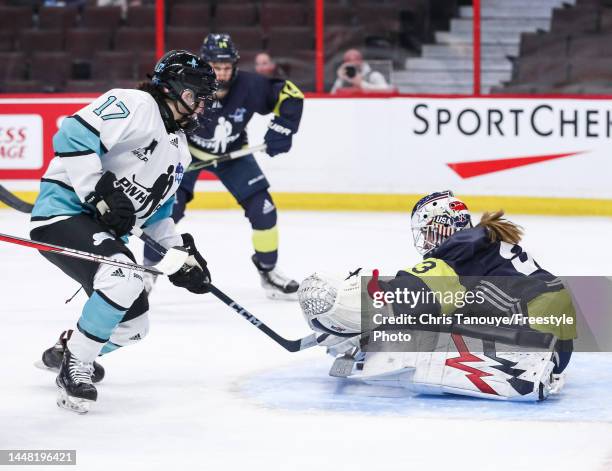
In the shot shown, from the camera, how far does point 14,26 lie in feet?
28.7

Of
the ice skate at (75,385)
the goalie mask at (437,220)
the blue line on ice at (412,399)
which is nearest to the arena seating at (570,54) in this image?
the blue line on ice at (412,399)

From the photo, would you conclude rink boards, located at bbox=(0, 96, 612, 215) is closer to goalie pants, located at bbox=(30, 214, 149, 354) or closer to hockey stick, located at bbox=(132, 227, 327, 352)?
hockey stick, located at bbox=(132, 227, 327, 352)

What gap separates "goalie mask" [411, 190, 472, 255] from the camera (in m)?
3.91

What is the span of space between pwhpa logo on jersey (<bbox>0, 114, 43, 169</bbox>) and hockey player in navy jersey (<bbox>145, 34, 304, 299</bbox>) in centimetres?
274

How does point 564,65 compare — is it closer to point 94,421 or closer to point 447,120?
point 447,120

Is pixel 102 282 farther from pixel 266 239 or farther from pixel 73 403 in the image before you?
pixel 266 239

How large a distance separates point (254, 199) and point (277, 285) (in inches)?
15.8

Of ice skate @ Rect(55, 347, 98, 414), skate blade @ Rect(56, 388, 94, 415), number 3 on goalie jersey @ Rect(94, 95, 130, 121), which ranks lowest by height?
skate blade @ Rect(56, 388, 94, 415)

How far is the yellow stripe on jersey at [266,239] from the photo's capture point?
5.87 metres

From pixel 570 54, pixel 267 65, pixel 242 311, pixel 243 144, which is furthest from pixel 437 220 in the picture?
pixel 267 65

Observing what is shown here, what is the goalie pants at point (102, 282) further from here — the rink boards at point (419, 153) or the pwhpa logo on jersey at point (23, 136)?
the pwhpa logo on jersey at point (23, 136)

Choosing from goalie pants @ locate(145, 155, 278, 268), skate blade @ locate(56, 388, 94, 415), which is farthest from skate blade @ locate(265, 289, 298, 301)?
skate blade @ locate(56, 388, 94, 415)

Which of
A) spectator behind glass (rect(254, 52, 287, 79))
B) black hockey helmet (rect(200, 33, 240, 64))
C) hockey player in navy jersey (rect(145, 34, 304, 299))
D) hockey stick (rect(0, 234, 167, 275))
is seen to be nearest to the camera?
hockey stick (rect(0, 234, 167, 275))

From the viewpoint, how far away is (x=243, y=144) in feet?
19.5
